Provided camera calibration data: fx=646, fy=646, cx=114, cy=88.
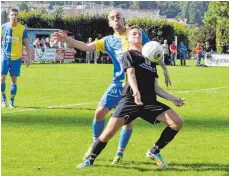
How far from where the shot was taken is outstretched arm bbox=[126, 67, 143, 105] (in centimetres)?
774

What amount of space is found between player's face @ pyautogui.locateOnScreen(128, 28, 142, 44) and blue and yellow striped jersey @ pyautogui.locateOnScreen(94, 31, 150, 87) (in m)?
0.61

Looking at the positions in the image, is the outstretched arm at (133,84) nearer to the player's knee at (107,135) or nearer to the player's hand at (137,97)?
the player's hand at (137,97)

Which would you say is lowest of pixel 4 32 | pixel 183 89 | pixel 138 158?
pixel 183 89

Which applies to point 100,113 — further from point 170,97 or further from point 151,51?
point 151,51

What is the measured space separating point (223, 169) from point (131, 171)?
47.5 inches

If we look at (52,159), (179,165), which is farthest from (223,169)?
(52,159)

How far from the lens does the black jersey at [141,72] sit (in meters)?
7.97

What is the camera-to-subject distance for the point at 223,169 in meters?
8.36

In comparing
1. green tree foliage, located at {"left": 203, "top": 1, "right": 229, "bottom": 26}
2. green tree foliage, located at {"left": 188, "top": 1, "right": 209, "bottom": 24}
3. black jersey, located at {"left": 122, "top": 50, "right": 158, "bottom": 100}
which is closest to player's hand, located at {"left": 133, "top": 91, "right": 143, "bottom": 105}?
black jersey, located at {"left": 122, "top": 50, "right": 158, "bottom": 100}

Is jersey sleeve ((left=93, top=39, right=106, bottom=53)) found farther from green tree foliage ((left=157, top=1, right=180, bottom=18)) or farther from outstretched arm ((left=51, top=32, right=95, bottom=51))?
green tree foliage ((left=157, top=1, right=180, bottom=18))

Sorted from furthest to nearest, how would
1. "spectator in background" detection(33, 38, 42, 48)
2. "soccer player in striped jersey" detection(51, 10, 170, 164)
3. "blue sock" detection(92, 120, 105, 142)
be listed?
"spectator in background" detection(33, 38, 42, 48) < "blue sock" detection(92, 120, 105, 142) < "soccer player in striped jersey" detection(51, 10, 170, 164)

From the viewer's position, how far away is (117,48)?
8.83 m

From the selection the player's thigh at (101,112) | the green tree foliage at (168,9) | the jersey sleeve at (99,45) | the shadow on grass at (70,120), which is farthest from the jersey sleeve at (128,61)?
the green tree foliage at (168,9)

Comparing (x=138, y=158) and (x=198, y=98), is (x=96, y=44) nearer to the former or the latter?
(x=138, y=158)
